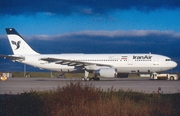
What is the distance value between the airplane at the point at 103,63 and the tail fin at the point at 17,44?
147cm

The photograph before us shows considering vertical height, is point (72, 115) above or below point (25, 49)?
below

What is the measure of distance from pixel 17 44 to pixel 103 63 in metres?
13.1

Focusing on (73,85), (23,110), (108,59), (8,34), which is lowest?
(23,110)

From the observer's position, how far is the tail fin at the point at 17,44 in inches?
1912

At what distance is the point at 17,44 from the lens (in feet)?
160

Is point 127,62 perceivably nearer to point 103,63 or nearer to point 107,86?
point 103,63

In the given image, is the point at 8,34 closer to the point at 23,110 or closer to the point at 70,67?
the point at 70,67

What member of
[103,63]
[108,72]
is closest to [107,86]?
[108,72]

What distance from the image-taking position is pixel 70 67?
45.2 metres

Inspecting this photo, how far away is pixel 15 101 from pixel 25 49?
34.9 m

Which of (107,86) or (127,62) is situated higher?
(127,62)

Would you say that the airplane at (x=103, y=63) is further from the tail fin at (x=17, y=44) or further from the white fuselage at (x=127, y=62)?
the tail fin at (x=17, y=44)

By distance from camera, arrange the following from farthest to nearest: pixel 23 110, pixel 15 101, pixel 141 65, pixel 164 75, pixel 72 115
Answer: pixel 164 75, pixel 141 65, pixel 15 101, pixel 23 110, pixel 72 115

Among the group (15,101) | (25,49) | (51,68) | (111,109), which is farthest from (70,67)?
(111,109)
